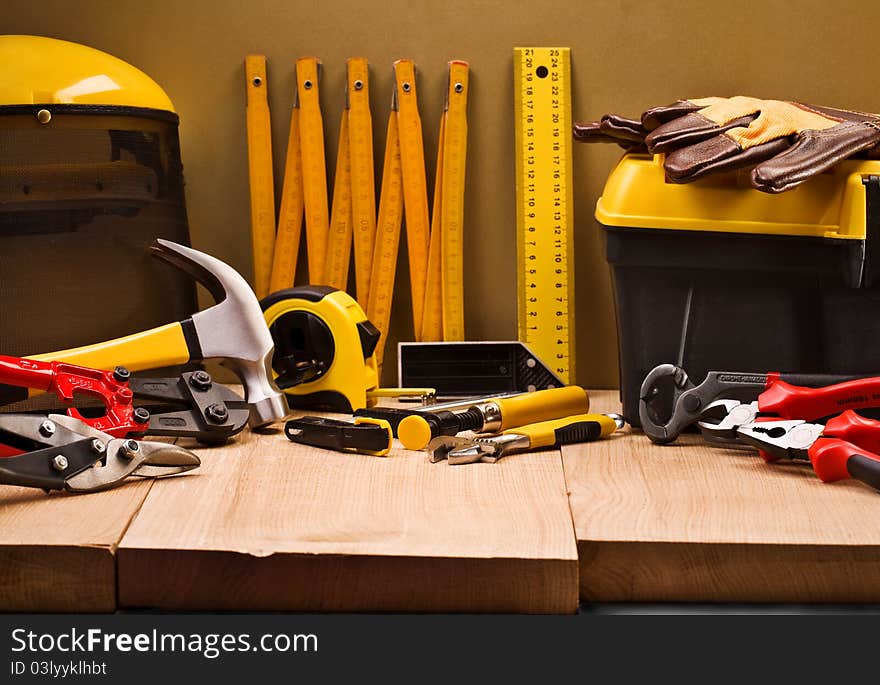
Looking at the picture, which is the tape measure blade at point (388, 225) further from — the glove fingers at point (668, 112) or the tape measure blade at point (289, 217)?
the glove fingers at point (668, 112)

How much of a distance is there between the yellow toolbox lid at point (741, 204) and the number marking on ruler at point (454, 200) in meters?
0.42

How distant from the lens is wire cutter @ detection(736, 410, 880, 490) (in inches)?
36.1

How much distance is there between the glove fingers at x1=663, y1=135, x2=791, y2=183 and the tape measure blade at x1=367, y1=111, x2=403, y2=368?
540 millimetres

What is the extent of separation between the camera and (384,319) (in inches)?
62.5

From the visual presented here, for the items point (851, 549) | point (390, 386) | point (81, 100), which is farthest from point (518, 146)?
point (851, 549)

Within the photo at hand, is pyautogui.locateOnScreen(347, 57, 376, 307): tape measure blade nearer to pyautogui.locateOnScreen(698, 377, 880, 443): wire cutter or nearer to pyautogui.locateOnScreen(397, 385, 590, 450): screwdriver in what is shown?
pyautogui.locateOnScreen(397, 385, 590, 450): screwdriver

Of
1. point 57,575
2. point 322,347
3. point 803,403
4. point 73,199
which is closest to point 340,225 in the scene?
point 322,347

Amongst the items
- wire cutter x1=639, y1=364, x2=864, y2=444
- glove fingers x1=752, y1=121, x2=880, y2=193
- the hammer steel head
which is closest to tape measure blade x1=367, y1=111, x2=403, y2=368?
the hammer steel head

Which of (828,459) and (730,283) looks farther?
(730,283)

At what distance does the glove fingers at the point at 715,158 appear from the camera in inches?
43.6

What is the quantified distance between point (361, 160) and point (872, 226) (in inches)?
29.8

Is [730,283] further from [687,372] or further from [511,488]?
[511,488]

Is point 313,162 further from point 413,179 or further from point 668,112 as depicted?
point 668,112

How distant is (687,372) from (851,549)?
453 millimetres
